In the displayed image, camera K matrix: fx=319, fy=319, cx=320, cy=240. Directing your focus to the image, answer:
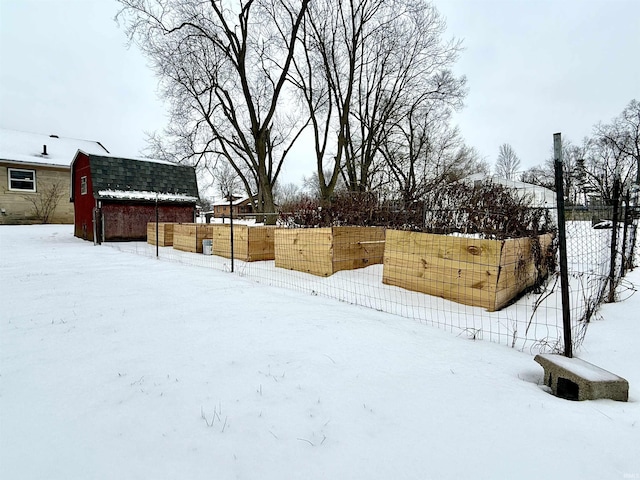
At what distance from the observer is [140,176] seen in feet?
46.6

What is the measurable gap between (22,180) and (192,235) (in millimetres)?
15823

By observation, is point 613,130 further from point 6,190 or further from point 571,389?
point 6,190

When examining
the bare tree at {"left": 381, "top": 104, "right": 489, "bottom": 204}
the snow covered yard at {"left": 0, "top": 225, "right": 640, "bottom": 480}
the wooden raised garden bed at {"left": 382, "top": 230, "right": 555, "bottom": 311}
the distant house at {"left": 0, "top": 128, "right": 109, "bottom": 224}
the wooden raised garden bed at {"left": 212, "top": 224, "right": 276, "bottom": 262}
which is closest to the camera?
the snow covered yard at {"left": 0, "top": 225, "right": 640, "bottom": 480}

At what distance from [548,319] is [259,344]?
316cm

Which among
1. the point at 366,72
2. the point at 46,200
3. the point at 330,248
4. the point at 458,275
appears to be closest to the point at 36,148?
the point at 46,200

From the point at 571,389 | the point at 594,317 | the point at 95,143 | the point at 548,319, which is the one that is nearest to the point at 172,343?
the point at 571,389

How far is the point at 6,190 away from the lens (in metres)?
17.6

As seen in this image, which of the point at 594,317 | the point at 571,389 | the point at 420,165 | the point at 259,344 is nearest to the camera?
the point at 571,389

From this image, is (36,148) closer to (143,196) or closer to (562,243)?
(143,196)

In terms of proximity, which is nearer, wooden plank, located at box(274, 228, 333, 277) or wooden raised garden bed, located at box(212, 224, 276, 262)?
wooden plank, located at box(274, 228, 333, 277)

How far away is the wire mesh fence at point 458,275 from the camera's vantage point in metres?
3.47

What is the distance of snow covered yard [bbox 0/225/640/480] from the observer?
1.37 m

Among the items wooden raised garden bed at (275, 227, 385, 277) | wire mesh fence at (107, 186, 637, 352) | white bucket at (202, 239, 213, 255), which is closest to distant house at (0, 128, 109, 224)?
white bucket at (202, 239, 213, 255)

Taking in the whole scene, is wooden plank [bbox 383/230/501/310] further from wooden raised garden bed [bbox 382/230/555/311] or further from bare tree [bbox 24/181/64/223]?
bare tree [bbox 24/181/64/223]
